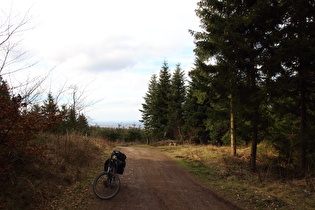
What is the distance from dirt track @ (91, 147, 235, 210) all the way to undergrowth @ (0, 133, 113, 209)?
152 cm

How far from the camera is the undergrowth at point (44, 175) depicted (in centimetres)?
449

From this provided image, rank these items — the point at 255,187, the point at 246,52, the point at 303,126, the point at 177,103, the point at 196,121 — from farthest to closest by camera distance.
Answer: the point at 177,103
the point at 196,121
the point at 246,52
the point at 303,126
the point at 255,187

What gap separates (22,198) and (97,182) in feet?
6.14

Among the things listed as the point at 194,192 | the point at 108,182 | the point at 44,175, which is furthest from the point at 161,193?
the point at 44,175

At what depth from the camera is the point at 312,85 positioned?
293 inches

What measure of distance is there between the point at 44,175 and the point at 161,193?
3829mm

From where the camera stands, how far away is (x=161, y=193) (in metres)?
5.63

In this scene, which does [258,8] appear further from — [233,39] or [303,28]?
[303,28]

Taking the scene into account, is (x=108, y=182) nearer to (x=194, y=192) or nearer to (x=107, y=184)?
(x=107, y=184)

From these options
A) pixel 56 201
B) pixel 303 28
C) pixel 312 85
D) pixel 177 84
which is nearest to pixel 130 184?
pixel 56 201

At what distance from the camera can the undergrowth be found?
449 cm

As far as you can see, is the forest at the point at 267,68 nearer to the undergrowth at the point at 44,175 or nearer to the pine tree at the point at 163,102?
the undergrowth at the point at 44,175

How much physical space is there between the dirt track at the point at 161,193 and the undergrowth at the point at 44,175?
152 centimetres

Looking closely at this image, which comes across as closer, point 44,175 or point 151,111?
point 44,175
